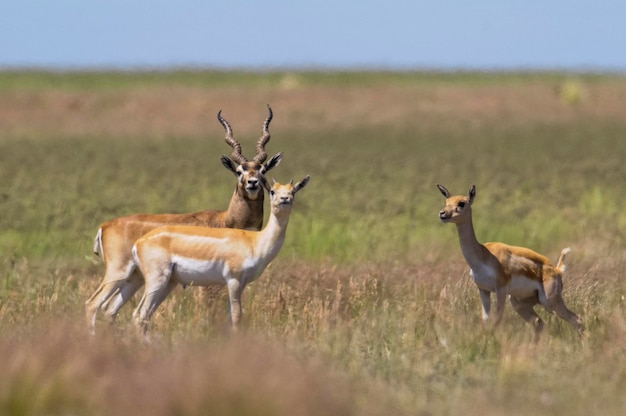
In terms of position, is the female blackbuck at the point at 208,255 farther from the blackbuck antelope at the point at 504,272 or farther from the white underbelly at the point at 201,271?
the blackbuck antelope at the point at 504,272

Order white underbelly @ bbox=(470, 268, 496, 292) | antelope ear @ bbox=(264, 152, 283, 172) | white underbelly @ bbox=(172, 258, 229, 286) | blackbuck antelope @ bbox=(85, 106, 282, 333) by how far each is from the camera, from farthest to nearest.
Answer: antelope ear @ bbox=(264, 152, 283, 172), blackbuck antelope @ bbox=(85, 106, 282, 333), white underbelly @ bbox=(470, 268, 496, 292), white underbelly @ bbox=(172, 258, 229, 286)

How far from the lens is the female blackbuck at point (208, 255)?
35.1 feet

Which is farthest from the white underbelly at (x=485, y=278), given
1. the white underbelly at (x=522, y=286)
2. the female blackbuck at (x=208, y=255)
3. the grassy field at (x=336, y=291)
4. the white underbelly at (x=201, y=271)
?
the white underbelly at (x=201, y=271)

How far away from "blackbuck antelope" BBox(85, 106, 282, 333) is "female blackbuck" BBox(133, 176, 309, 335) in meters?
0.74

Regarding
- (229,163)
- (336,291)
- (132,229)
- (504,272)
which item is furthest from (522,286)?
(132,229)

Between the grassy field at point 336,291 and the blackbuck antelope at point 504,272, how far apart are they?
233 mm

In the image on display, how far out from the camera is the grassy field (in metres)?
7.47

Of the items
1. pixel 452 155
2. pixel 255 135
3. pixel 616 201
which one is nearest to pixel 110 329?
pixel 616 201

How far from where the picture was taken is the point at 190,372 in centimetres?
732

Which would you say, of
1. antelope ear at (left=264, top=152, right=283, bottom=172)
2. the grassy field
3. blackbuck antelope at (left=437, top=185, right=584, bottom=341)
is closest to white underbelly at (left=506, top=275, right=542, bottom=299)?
blackbuck antelope at (left=437, top=185, right=584, bottom=341)

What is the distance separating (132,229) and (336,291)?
2.01 m

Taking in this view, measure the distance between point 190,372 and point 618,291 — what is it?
645 cm

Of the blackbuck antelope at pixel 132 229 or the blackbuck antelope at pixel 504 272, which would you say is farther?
the blackbuck antelope at pixel 132 229

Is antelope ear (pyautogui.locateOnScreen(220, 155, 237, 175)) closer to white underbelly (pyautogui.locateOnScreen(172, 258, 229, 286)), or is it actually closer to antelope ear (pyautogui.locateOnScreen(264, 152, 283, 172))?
antelope ear (pyautogui.locateOnScreen(264, 152, 283, 172))
